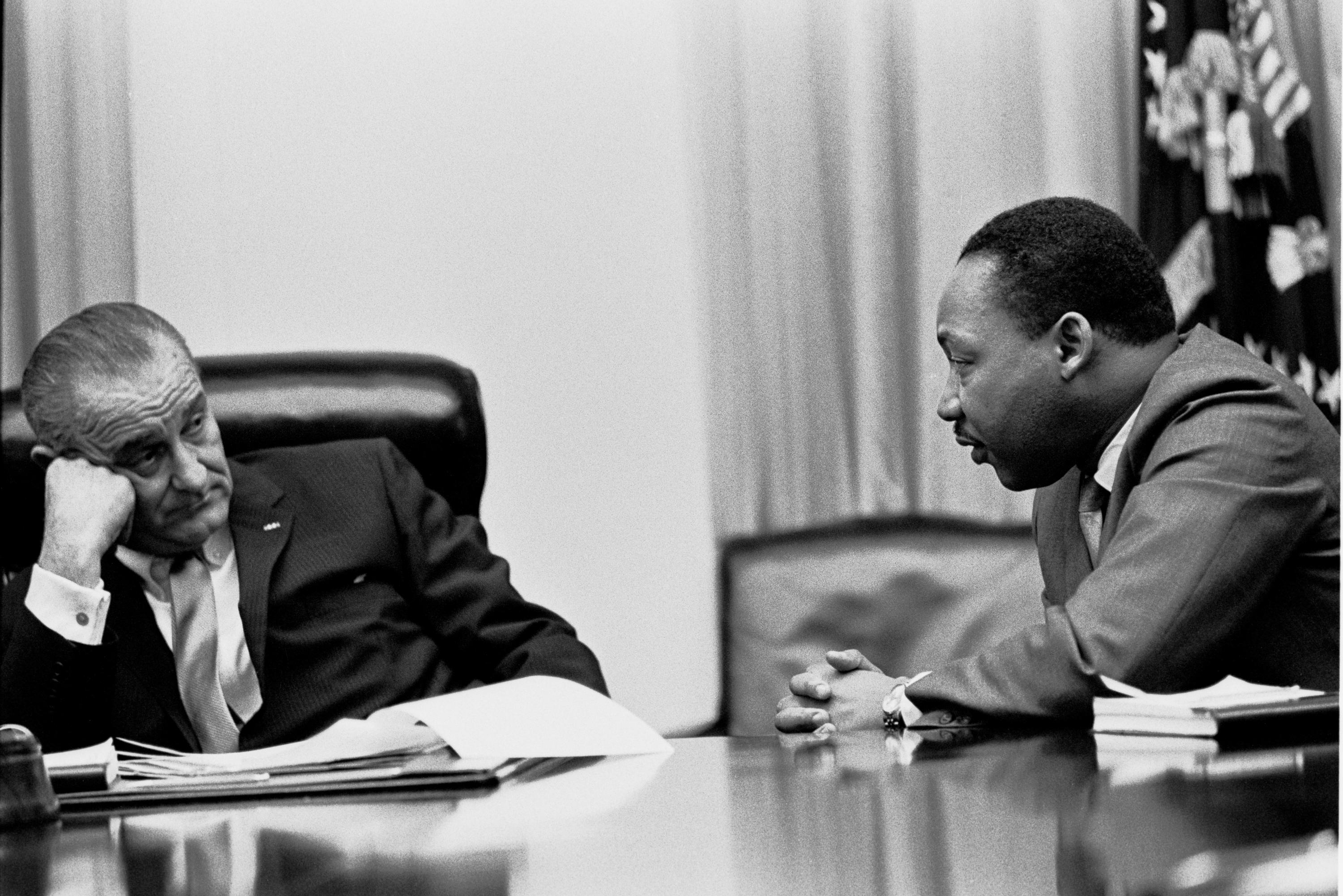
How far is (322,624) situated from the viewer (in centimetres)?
224

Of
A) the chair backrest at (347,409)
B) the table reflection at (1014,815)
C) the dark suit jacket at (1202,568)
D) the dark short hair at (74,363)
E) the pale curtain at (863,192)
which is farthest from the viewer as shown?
the pale curtain at (863,192)

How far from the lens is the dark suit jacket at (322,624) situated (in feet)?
6.68

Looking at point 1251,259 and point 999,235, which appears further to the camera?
point 1251,259

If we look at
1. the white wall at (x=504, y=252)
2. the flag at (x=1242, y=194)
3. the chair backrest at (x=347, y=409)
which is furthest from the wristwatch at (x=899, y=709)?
the white wall at (x=504, y=252)

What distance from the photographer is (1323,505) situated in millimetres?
1634

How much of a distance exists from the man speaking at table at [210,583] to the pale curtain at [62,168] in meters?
1.14

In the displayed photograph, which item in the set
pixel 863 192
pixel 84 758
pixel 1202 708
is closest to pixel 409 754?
pixel 84 758

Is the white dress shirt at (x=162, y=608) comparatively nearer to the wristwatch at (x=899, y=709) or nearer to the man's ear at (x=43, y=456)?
the man's ear at (x=43, y=456)

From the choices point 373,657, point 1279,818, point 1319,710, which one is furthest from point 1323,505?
point 373,657

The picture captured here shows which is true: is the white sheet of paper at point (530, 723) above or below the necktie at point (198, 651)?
above

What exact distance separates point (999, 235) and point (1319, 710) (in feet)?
2.87

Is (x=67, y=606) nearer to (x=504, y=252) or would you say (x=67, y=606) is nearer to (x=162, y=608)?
A: (x=162, y=608)

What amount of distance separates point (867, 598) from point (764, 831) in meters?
2.23

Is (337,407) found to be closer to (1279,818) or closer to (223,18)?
(223,18)
